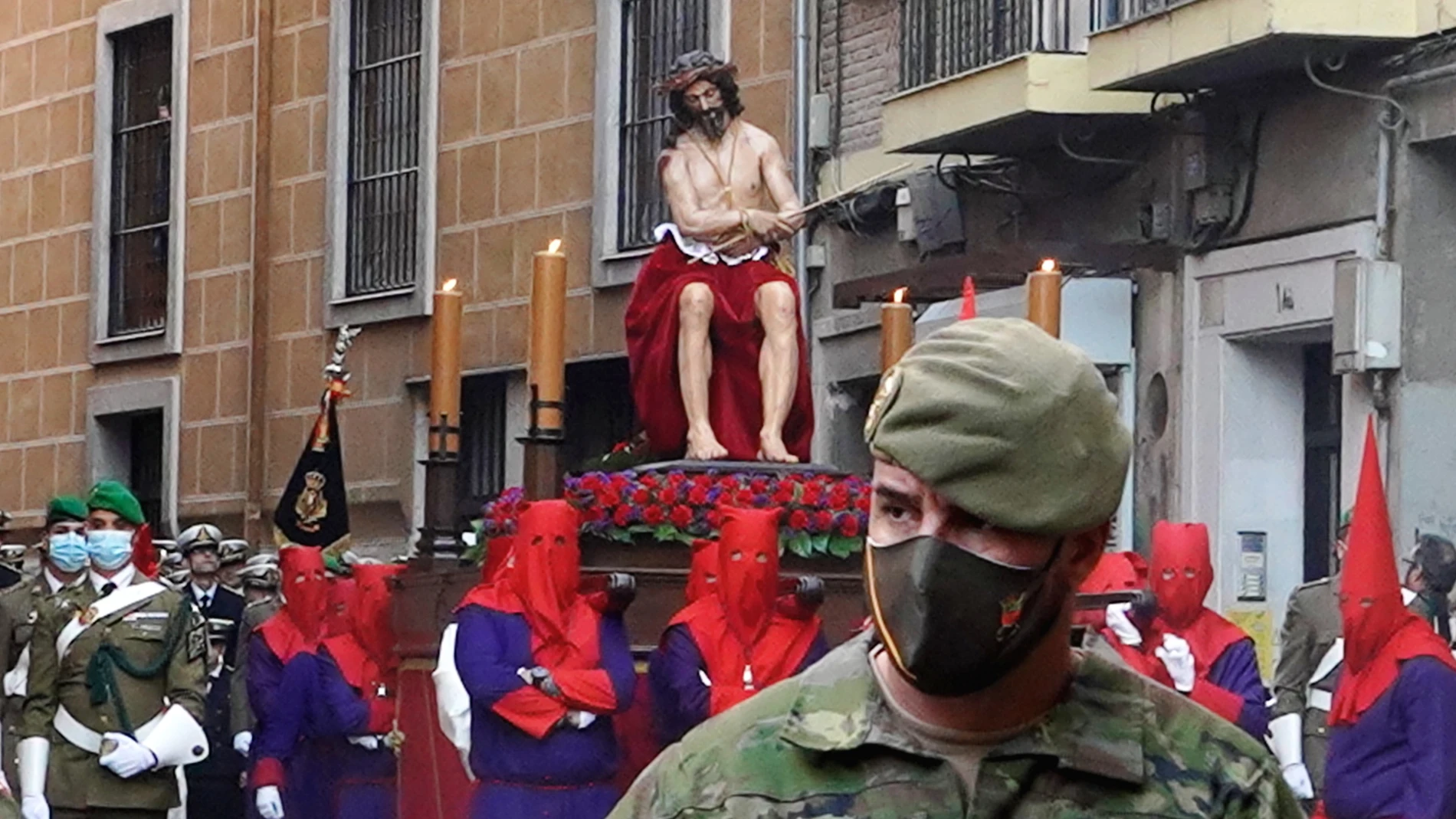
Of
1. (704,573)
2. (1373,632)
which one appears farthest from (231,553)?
(1373,632)

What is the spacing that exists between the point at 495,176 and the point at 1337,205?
28.3ft

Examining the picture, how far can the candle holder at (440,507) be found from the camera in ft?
44.5

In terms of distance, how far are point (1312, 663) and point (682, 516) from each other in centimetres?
228

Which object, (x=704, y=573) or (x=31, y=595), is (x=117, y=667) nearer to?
(x=31, y=595)

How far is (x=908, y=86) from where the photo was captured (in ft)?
61.6

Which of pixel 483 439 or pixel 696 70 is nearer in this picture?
pixel 696 70

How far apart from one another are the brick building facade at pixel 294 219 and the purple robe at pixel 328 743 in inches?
271

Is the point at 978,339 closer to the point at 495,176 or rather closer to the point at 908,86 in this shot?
the point at 908,86

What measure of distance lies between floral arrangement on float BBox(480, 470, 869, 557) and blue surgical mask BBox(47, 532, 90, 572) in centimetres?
155

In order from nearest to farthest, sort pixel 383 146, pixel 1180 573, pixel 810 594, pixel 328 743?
pixel 810 594
pixel 1180 573
pixel 328 743
pixel 383 146

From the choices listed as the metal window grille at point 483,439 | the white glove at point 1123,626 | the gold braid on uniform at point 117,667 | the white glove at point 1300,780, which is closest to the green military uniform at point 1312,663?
the white glove at point 1300,780

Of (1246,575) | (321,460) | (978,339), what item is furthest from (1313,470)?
(978,339)

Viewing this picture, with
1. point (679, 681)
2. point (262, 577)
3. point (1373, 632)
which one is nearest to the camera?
point (1373, 632)

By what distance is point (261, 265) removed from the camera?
82.9 feet
